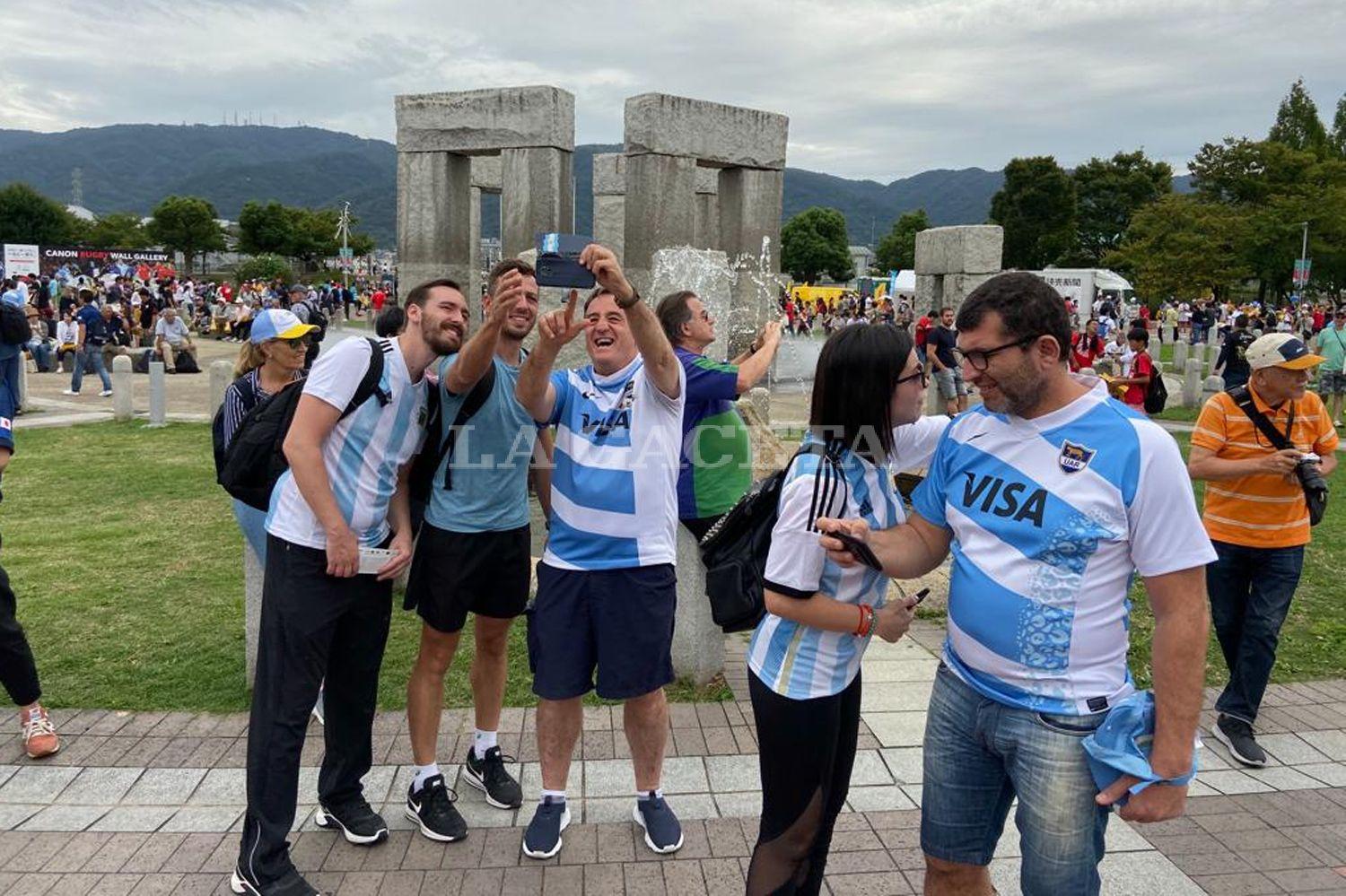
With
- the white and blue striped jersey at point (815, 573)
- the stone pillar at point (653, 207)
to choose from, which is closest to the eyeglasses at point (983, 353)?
the white and blue striped jersey at point (815, 573)

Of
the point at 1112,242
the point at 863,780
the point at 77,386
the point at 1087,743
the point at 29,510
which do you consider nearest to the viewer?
the point at 1087,743

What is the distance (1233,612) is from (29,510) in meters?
9.34

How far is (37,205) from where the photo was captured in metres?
72.4

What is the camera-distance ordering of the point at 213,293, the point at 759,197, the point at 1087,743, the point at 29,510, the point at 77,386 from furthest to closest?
1. the point at 213,293
2. the point at 77,386
3. the point at 759,197
4. the point at 29,510
5. the point at 1087,743

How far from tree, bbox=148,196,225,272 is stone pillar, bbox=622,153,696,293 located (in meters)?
70.2

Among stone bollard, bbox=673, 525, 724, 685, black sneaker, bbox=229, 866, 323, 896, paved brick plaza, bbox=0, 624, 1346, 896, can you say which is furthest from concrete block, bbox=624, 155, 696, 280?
black sneaker, bbox=229, 866, 323, 896

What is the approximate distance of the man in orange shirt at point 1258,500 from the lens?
4.36 m

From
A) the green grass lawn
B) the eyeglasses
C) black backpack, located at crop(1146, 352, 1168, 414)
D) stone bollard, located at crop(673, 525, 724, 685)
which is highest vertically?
the eyeglasses

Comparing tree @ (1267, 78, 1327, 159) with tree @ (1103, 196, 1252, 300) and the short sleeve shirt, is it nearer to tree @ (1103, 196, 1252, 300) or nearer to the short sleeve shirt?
tree @ (1103, 196, 1252, 300)

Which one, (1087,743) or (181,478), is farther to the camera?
(181,478)

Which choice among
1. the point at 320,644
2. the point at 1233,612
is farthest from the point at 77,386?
the point at 1233,612

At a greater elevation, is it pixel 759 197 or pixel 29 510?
pixel 759 197

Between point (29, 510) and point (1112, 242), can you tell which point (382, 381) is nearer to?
point (29, 510)

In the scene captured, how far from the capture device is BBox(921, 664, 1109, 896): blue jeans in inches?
87.9
